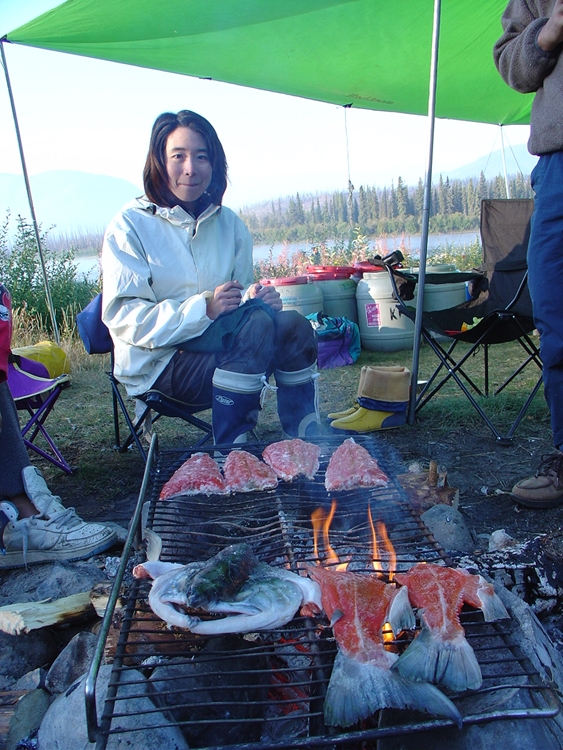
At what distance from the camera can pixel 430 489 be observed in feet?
8.50

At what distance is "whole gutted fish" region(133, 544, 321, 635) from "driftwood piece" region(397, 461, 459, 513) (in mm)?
1201

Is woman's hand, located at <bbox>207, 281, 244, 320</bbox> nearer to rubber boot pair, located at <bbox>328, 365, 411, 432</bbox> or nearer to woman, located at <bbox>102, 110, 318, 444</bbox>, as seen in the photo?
woman, located at <bbox>102, 110, 318, 444</bbox>

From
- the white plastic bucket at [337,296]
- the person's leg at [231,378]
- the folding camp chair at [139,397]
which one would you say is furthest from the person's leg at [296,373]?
the white plastic bucket at [337,296]

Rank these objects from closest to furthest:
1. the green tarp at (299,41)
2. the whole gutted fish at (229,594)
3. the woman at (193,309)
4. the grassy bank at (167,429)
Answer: the whole gutted fish at (229,594)
the woman at (193,309)
the grassy bank at (167,429)
the green tarp at (299,41)

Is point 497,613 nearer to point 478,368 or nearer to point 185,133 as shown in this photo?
point 185,133

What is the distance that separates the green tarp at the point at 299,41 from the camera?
431 cm

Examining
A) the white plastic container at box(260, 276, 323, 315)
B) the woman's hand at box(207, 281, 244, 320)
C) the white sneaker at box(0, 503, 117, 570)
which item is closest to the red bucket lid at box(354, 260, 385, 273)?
the white plastic container at box(260, 276, 323, 315)

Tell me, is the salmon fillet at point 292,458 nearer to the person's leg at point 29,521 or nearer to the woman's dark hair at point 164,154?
the person's leg at point 29,521

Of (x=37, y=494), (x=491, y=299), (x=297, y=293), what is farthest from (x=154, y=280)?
(x=297, y=293)

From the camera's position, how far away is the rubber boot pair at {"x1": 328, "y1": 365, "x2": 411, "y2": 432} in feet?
13.0

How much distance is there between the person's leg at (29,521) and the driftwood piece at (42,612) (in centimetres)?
47

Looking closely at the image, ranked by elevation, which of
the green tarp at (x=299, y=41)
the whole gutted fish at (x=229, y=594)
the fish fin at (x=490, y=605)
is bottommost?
the fish fin at (x=490, y=605)

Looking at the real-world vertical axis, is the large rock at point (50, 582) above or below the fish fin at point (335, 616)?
below

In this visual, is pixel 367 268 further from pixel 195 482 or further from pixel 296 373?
pixel 195 482
